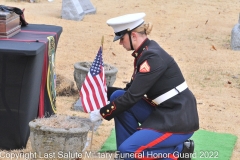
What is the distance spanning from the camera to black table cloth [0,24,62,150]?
4.43 m

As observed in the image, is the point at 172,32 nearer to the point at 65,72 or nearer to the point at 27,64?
the point at 65,72

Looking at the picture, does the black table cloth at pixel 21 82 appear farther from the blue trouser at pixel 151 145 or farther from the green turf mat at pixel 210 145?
the blue trouser at pixel 151 145

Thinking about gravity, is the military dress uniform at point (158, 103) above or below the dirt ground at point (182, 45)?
above

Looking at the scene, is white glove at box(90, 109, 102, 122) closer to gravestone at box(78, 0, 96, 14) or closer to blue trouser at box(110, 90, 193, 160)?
blue trouser at box(110, 90, 193, 160)

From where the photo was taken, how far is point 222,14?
1339 cm

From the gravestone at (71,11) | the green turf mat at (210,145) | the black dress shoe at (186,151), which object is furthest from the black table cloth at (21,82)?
the gravestone at (71,11)

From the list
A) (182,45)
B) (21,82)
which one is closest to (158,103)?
(21,82)

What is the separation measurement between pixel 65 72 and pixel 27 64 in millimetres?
3223

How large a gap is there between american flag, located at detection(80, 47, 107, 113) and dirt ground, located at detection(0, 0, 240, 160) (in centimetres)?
53

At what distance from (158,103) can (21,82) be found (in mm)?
1126

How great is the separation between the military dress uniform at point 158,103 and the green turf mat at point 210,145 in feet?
2.81

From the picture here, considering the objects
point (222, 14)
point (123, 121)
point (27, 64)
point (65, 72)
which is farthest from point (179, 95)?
point (222, 14)

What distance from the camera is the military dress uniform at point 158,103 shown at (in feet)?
13.3

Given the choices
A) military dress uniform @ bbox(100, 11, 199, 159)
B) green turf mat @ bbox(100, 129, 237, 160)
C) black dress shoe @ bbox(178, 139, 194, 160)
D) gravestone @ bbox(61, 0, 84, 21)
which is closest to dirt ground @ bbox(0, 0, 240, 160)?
green turf mat @ bbox(100, 129, 237, 160)
